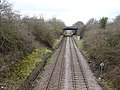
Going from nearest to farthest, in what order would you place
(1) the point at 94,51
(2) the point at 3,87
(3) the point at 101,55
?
1. (2) the point at 3,87
2. (3) the point at 101,55
3. (1) the point at 94,51

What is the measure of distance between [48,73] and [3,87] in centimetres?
878

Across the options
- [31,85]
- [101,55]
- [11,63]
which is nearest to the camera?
[31,85]

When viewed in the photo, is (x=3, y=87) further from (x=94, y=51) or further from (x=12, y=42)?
(x=94, y=51)

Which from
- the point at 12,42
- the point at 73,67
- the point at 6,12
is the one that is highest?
the point at 6,12

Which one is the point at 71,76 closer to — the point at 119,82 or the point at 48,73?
the point at 48,73

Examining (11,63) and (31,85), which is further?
A: (11,63)

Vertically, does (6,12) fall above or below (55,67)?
above

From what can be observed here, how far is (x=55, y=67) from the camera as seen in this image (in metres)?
32.2

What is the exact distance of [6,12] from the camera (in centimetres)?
2645

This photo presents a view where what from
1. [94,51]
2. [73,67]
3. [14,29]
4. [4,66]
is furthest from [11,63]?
[94,51]

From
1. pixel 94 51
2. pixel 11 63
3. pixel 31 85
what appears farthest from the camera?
pixel 94 51

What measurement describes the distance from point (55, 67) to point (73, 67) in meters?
2.16

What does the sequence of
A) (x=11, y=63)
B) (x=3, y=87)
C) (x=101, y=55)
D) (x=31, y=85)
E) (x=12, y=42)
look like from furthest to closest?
(x=101, y=55), (x=12, y=42), (x=11, y=63), (x=31, y=85), (x=3, y=87)

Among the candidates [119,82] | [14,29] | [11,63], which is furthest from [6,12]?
[119,82]
